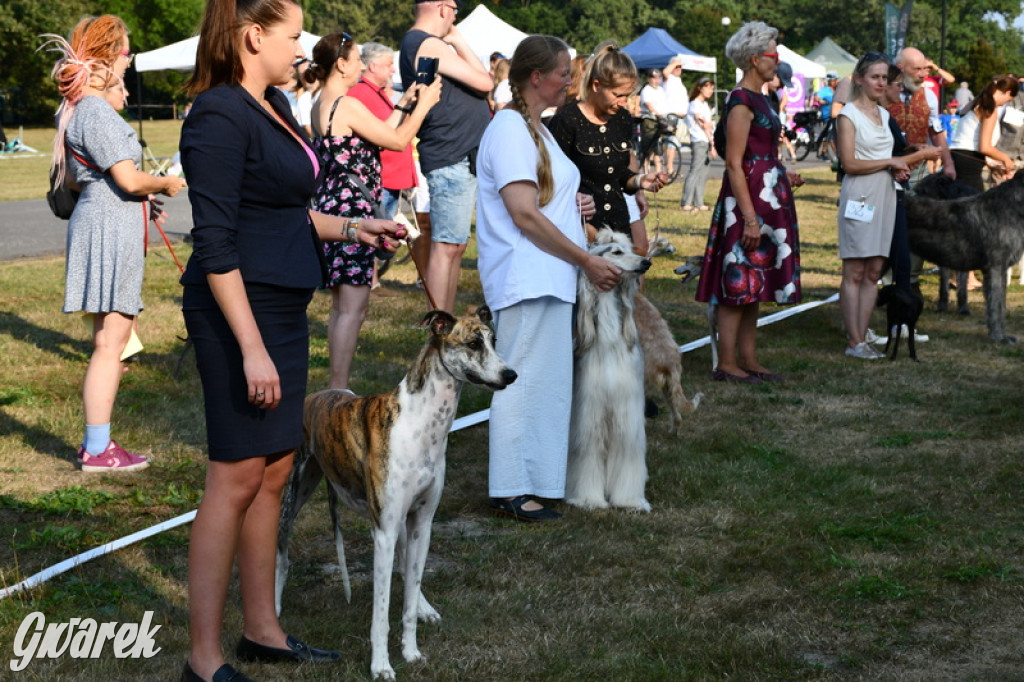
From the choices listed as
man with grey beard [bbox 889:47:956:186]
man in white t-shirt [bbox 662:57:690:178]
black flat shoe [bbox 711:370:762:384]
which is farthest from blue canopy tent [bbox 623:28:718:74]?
black flat shoe [bbox 711:370:762:384]

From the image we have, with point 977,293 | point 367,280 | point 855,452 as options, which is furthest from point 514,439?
point 977,293

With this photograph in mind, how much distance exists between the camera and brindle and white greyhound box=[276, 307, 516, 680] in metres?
3.59

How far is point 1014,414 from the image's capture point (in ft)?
22.9

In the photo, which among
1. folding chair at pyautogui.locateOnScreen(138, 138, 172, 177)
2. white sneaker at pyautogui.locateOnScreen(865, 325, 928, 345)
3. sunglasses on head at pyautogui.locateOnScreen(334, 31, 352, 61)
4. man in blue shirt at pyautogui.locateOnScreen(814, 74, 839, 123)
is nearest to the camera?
sunglasses on head at pyautogui.locateOnScreen(334, 31, 352, 61)

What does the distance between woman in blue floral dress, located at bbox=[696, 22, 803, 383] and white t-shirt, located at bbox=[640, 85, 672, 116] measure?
41.3 feet

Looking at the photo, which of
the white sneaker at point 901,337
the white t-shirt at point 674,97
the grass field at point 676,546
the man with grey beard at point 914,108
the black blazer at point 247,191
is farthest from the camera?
the white t-shirt at point 674,97

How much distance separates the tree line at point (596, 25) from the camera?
175 ft

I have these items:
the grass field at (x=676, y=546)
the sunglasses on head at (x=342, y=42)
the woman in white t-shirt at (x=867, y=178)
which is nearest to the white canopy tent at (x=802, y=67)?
the woman in white t-shirt at (x=867, y=178)

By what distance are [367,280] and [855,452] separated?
2.88 m

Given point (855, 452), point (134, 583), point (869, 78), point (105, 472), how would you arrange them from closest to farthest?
point (134, 583) < point (105, 472) < point (855, 452) < point (869, 78)

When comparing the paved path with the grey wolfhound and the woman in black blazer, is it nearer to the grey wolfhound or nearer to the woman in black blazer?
the grey wolfhound

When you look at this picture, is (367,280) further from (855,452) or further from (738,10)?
(738,10)

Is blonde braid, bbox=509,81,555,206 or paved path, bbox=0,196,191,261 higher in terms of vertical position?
blonde braid, bbox=509,81,555,206

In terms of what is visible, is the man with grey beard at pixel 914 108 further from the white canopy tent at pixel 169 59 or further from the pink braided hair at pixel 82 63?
the white canopy tent at pixel 169 59
